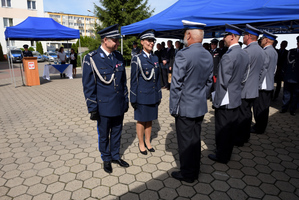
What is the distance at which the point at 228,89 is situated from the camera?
3.05 m

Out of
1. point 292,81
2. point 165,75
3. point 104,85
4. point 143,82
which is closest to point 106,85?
point 104,85

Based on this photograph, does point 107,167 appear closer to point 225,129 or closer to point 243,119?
point 225,129

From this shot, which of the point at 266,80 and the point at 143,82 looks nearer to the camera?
the point at 143,82

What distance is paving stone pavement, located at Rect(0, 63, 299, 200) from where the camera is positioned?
8.58ft

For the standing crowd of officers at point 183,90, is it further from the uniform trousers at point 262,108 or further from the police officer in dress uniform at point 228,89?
the uniform trousers at point 262,108

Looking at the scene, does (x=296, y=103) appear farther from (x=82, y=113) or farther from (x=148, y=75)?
(x=82, y=113)

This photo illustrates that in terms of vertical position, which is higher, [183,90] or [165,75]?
[183,90]

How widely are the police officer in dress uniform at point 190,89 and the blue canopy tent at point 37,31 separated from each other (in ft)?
31.9

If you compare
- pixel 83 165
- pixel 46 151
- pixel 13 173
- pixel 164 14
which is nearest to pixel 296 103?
pixel 164 14

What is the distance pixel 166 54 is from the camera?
8984 mm

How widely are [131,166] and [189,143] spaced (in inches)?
42.7

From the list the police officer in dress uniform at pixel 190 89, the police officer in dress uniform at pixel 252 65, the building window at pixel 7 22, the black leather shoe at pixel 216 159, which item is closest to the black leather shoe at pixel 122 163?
the police officer in dress uniform at pixel 190 89

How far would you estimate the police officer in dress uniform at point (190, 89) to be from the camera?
7.86 ft

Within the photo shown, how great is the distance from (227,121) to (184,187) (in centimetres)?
117
